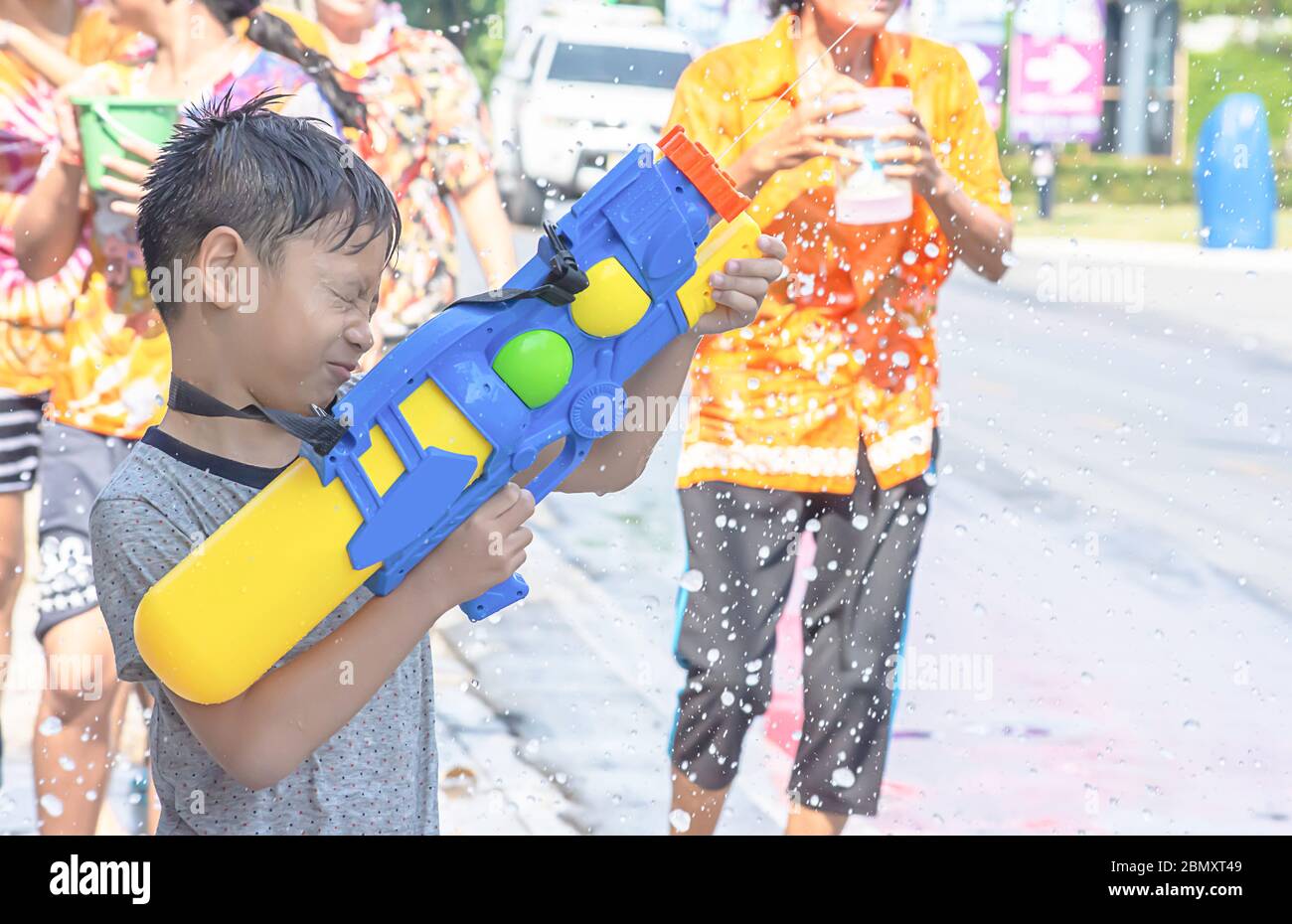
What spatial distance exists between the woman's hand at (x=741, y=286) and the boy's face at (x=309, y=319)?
0.96 feet

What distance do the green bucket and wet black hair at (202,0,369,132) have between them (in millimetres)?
207

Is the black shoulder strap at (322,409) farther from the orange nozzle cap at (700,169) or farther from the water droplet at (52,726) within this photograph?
the water droplet at (52,726)

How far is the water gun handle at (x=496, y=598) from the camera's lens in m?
1.25

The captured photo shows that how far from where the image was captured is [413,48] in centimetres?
248

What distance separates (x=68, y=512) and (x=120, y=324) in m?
0.30

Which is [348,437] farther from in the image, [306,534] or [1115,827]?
[1115,827]

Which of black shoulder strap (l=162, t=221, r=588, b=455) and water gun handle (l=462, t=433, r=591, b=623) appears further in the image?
water gun handle (l=462, t=433, r=591, b=623)

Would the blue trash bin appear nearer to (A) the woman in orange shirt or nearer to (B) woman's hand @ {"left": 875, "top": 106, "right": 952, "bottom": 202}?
(A) the woman in orange shirt

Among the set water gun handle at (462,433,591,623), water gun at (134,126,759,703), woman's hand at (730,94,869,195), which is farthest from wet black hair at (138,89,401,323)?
woman's hand at (730,94,869,195)

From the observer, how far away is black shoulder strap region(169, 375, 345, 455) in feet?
3.72

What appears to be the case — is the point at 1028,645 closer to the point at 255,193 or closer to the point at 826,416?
the point at 826,416

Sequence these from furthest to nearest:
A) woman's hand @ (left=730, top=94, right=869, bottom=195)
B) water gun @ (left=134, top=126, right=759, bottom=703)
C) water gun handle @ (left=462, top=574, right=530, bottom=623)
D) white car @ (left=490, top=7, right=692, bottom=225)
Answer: white car @ (left=490, top=7, right=692, bottom=225) < woman's hand @ (left=730, top=94, right=869, bottom=195) < water gun handle @ (left=462, top=574, right=530, bottom=623) < water gun @ (left=134, top=126, right=759, bottom=703)

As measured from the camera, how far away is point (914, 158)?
2.17m
